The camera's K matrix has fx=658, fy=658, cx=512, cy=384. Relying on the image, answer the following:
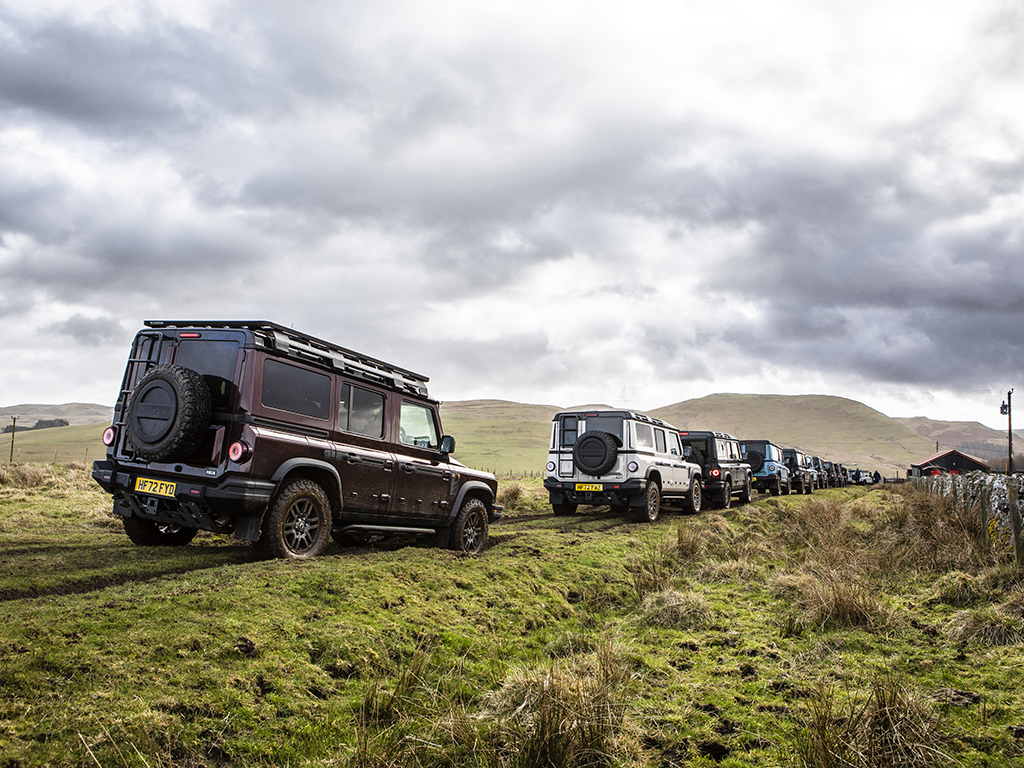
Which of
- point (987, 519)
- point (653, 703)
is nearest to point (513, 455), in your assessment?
point (987, 519)

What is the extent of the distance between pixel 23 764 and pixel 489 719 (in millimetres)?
2243

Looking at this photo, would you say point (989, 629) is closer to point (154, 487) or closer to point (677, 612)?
point (677, 612)

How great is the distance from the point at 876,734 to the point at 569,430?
11.5 meters

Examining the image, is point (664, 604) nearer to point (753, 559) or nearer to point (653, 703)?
point (653, 703)

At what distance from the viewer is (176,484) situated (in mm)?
6035

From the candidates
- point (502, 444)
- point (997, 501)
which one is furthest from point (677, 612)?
point (502, 444)

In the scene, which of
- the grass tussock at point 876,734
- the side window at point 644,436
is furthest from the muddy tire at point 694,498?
the grass tussock at point 876,734

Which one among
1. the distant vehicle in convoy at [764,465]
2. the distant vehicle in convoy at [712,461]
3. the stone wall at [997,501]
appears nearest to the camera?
the stone wall at [997,501]

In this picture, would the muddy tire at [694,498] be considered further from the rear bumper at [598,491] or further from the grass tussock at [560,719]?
the grass tussock at [560,719]

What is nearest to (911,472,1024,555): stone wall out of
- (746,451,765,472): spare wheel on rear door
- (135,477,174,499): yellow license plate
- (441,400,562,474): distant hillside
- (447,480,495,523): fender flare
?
(447,480,495,523): fender flare

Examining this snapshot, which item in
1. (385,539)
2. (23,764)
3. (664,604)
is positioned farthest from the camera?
(385,539)

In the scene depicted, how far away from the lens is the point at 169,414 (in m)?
6.01

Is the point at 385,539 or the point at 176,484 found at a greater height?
the point at 176,484

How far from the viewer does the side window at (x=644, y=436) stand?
14334mm
